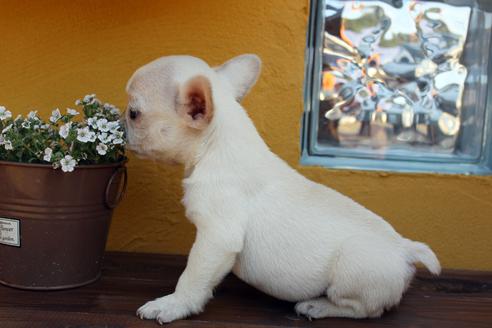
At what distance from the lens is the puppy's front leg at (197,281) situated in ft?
5.17

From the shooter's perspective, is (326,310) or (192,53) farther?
(192,53)

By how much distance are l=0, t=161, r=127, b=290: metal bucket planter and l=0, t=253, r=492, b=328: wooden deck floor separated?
0.06 metres

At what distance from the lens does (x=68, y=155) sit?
165cm

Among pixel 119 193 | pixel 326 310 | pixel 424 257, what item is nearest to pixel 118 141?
pixel 119 193

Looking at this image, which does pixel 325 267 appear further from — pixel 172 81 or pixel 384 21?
pixel 384 21

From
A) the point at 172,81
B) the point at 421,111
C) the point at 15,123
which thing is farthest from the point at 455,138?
the point at 15,123

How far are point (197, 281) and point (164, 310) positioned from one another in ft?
0.40

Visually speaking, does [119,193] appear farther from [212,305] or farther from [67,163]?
[212,305]

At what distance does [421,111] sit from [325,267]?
960mm

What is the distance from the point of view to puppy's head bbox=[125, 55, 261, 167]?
Result: 1.54 metres

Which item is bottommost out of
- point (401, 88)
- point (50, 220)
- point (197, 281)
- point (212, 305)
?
point (212, 305)

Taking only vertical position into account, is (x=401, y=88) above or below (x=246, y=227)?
above

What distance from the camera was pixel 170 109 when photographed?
61.7 inches

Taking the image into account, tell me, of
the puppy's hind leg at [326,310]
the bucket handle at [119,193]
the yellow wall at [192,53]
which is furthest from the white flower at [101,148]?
the puppy's hind leg at [326,310]
